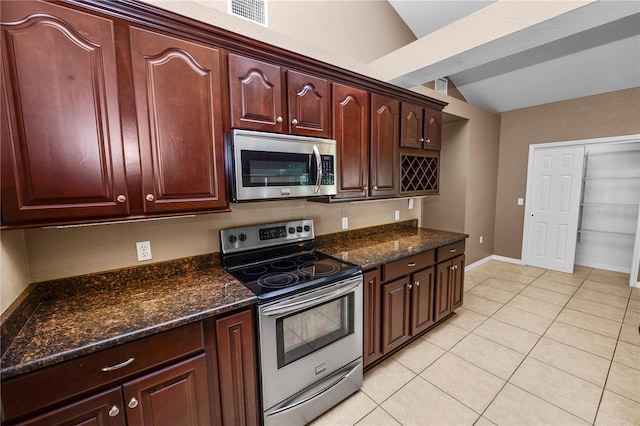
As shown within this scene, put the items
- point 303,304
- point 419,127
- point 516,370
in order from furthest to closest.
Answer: point 419,127
point 516,370
point 303,304

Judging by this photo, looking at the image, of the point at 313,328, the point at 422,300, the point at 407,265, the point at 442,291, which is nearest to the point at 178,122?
the point at 313,328

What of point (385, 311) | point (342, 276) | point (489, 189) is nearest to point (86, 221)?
point (342, 276)

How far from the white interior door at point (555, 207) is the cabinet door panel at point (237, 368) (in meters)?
5.08

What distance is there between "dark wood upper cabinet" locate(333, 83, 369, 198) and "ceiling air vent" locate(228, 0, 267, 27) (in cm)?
80

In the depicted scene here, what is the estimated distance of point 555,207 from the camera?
14.1ft

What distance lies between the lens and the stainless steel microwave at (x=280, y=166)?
1.59 metres

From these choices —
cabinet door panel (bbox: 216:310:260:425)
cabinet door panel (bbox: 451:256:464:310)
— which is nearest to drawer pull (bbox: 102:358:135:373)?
cabinet door panel (bbox: 216:310:260:425)

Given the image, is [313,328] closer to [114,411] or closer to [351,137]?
[114,411]

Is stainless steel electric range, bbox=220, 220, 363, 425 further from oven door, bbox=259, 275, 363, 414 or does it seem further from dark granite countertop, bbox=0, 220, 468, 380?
dark granite countertop, bbox=0, 220, 468, 380

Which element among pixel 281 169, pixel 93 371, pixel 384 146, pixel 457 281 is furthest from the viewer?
pixel 457 281

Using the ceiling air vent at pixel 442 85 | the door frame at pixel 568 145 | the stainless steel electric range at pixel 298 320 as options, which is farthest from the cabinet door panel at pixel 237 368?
the door frame at pixel 568 145

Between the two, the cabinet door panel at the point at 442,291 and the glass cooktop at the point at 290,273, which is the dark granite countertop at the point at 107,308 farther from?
the cabinet door panel at the point at 442,291

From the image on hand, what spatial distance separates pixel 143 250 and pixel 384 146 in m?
2.04

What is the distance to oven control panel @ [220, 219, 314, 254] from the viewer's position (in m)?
1.89
